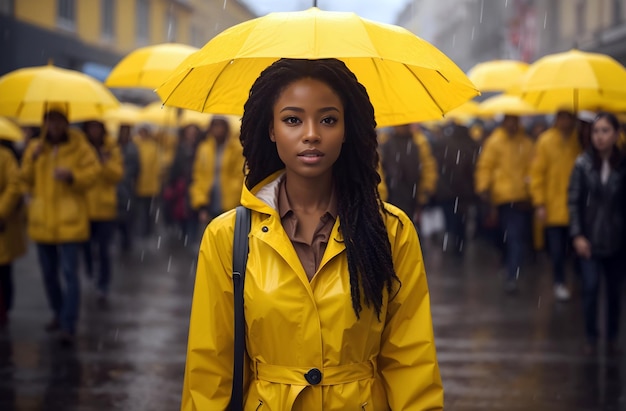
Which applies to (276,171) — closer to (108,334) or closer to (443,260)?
(108,334)

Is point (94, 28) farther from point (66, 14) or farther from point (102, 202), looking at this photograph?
point (102, 202)

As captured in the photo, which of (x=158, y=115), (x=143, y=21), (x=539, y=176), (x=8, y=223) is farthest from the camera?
(x=143, y=21)

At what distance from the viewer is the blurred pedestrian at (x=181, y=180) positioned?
17.5m

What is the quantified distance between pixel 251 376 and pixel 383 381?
1.35 feet

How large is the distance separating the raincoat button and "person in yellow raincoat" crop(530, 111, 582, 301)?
27.1 feet

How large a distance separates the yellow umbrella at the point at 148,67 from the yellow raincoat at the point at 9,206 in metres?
1.26

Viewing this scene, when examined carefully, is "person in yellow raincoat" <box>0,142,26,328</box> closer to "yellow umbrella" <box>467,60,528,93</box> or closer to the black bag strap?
"yellow umbrella" <box>467,60,528,93</box>

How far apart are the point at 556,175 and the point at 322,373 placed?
846 centimetres

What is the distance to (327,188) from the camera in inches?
134

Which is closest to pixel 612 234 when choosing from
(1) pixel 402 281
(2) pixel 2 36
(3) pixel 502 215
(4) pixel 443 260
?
(3) pixel 502 215

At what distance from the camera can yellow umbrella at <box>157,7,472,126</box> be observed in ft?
11.1

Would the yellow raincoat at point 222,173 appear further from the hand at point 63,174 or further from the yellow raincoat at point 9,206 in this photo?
the hand at point 63,174

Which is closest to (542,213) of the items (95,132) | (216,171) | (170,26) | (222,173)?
(222,173)

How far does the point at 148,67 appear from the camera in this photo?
9805 millimetres
